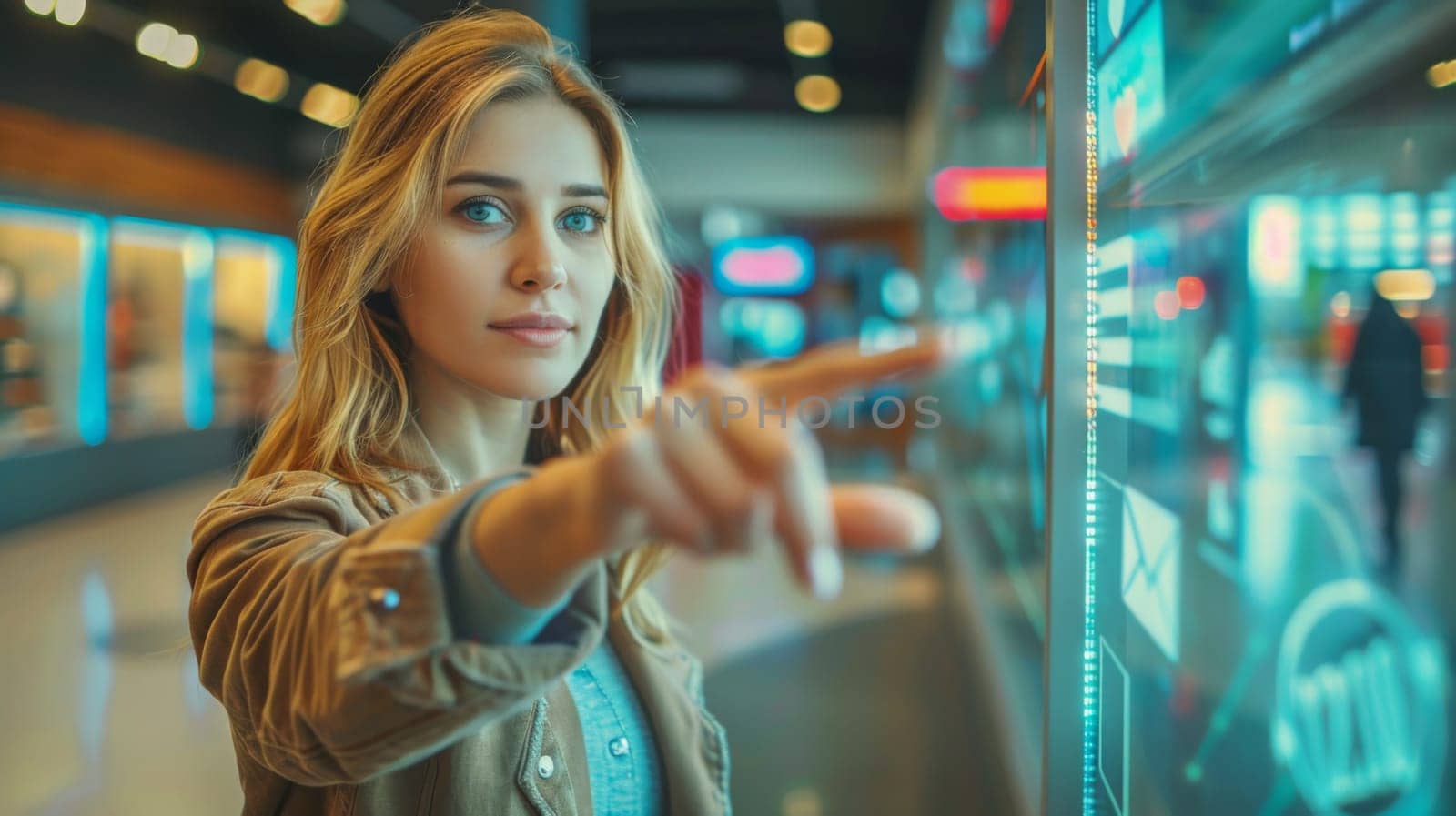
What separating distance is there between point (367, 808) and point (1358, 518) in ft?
3.30

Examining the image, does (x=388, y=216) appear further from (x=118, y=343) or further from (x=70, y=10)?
(x=118, y=343)

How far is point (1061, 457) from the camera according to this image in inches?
46.9

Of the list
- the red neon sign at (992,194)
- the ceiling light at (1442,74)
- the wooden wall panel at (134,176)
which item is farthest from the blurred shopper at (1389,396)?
the wooden wall panel at (134,176)

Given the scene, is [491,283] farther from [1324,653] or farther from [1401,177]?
[1324,653]

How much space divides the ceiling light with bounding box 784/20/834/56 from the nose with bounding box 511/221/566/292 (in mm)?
7141

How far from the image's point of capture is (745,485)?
0.47 meters

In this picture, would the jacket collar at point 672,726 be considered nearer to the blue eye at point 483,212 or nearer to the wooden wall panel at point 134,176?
the blue eye at point 483,212

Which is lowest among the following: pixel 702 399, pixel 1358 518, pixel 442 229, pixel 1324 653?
pixel 1324 653

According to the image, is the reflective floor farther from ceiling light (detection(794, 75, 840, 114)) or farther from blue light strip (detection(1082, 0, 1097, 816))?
ceiling light (detection(794, 75, 840, 114))

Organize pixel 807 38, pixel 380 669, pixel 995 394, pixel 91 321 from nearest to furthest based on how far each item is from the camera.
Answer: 1. pixel 380 669
2. pixel 995 394
3. pixel 91 321
4. pixel 807 38

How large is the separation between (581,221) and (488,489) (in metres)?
0.31

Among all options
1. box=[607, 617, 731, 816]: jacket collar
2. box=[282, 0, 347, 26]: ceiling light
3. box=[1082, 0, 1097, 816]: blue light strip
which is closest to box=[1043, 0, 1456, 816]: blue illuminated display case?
box=[1082, 0, 1097, 816]: blue light strip

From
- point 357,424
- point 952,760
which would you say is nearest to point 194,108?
point 952,760

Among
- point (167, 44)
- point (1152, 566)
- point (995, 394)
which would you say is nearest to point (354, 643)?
point (1152, 566)
